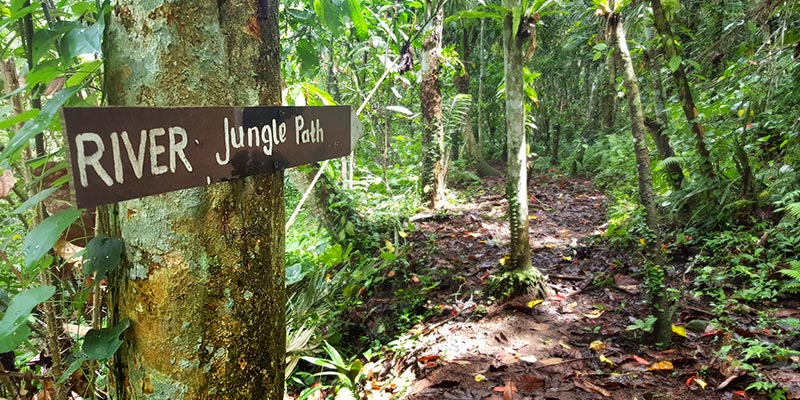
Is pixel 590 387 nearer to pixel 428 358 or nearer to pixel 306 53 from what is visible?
pixel 428 358

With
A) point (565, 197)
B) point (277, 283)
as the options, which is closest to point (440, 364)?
point (277, 283)

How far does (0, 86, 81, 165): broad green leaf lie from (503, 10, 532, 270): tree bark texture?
272cm

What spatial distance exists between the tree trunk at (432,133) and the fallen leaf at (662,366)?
3984 millimetres

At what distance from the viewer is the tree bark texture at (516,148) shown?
124 inches

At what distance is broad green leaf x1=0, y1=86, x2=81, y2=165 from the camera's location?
88 cm

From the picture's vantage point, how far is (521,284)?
3.31 metres

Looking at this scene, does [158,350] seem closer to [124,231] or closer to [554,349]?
[124,231]

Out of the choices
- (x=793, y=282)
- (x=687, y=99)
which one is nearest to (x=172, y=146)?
(x=793, y=282)

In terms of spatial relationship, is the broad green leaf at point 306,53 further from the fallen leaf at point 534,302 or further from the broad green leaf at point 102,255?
the fallen leaf at point 534,302

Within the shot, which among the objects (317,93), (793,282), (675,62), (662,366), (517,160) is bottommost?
(662,366)

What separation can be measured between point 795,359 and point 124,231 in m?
3.09

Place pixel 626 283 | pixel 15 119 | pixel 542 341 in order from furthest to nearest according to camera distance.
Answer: pixel 626 283, pixel 542 341, pixel 15 119

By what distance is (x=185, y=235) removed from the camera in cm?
103

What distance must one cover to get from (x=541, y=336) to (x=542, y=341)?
0.07m
